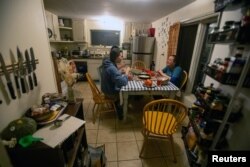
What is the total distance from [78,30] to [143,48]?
7.65ft

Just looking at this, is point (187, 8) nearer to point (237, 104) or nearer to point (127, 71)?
point (127, 71)

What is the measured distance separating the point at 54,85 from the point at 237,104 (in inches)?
72.1

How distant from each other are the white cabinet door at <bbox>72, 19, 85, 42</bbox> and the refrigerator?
184 centimetres

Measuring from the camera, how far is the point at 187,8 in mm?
2445

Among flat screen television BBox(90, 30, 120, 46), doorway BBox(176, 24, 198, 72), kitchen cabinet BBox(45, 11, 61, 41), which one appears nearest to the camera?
Answer: doorway BBox(176, 24, 198, 72)

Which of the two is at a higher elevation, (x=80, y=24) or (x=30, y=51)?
(x=80, y=24)

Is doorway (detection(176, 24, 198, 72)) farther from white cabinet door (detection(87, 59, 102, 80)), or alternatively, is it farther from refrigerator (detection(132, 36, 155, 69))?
white cabinet door (detection(87, 59, 102, 80))

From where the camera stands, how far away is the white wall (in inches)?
32.4

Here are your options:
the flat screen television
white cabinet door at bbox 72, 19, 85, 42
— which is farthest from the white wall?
the flat screen television

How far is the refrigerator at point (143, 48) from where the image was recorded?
421 centimetres

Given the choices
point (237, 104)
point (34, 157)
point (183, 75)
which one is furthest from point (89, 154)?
point (183, 75)

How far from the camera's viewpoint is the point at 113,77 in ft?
6.54

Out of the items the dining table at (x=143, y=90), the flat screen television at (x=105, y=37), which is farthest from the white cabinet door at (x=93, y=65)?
the dining table at (x=143, y=90)

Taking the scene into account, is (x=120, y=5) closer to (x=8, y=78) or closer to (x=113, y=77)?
(x=113, y=77)
